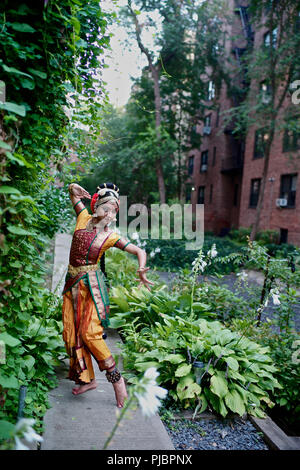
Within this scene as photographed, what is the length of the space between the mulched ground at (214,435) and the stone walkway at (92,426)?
27cm

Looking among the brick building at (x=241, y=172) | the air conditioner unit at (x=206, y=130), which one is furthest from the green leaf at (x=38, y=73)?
the air conditioner unit at (x=206, y=130)

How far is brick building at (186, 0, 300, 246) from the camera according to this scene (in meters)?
16.7

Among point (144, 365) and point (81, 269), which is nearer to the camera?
point (81, 269)

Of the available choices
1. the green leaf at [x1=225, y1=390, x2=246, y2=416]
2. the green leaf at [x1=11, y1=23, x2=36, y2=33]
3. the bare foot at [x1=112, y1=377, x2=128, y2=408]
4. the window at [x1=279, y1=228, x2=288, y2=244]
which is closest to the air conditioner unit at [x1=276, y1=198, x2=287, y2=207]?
the window at [x1=279, y1=228, x2=288, y2=244]

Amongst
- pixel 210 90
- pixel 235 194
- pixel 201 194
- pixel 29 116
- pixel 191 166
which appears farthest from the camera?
pixel 191 166

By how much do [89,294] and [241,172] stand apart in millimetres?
21893

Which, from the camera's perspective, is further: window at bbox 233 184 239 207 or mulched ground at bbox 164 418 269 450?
window at bbox 233 184 239 207

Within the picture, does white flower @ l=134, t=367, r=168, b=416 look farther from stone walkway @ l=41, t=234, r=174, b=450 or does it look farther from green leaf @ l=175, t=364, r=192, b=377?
green leaf @ l=175, t=364, r=192, b=377

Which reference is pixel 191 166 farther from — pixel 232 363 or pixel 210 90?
pixel 232 363

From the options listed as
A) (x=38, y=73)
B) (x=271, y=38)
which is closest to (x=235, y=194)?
(x=271, y=38)

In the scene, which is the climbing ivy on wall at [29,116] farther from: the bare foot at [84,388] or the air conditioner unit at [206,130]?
the air conditioner unit at [206,130]

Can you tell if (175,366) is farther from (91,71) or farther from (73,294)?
(91,71)

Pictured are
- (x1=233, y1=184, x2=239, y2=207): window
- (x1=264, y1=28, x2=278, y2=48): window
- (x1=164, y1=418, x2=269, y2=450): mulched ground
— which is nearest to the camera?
(x1=164, y1=418, x2=269, y2=450): mulched ground

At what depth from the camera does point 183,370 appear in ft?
10.9
